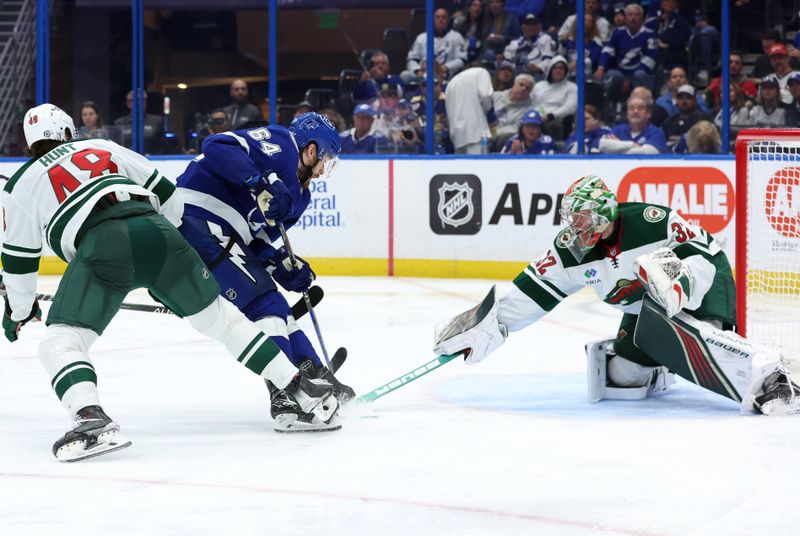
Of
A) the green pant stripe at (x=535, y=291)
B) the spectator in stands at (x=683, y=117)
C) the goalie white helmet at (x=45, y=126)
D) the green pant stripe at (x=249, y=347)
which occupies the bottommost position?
the green pant stripe at (x=249, y=347)

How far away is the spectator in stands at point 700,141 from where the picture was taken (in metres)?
7.91

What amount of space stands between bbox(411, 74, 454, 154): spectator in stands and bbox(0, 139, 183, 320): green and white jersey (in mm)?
5431

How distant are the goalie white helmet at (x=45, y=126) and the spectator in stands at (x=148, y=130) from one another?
6.05 metres

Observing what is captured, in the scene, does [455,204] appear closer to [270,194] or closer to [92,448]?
[270,194]

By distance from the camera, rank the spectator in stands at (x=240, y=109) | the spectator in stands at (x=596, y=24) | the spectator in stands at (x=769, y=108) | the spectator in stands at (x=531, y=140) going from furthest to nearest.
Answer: the spectator in stands at (x=240, y=109)
the spectator in stands at (x=596, y=24)
the spectator in stands at (x=531, y=140)
the spectator in stands at (x=769, y=108)

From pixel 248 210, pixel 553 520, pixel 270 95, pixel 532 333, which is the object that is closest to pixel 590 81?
pixel 270 95

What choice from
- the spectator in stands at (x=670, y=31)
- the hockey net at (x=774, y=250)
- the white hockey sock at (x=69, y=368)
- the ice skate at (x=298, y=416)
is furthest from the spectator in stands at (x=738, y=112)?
the white hockey sock at (x=69, y=368)

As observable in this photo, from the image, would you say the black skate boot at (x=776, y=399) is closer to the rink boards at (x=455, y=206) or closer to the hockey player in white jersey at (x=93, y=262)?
the hockey player in white jersey at (x=93, y=262)

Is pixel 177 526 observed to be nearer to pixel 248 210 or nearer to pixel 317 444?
pixel 317 444

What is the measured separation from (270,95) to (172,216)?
19.4 ft

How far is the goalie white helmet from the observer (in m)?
3.17

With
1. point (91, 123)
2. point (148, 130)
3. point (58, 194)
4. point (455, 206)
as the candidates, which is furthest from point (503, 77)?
point (58, 194)

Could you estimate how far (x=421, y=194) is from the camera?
831 cm

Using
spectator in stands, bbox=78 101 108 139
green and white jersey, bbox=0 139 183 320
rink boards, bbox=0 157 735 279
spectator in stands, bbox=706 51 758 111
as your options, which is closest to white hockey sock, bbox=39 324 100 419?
green and white jersey, bbox=0 139 183 320
